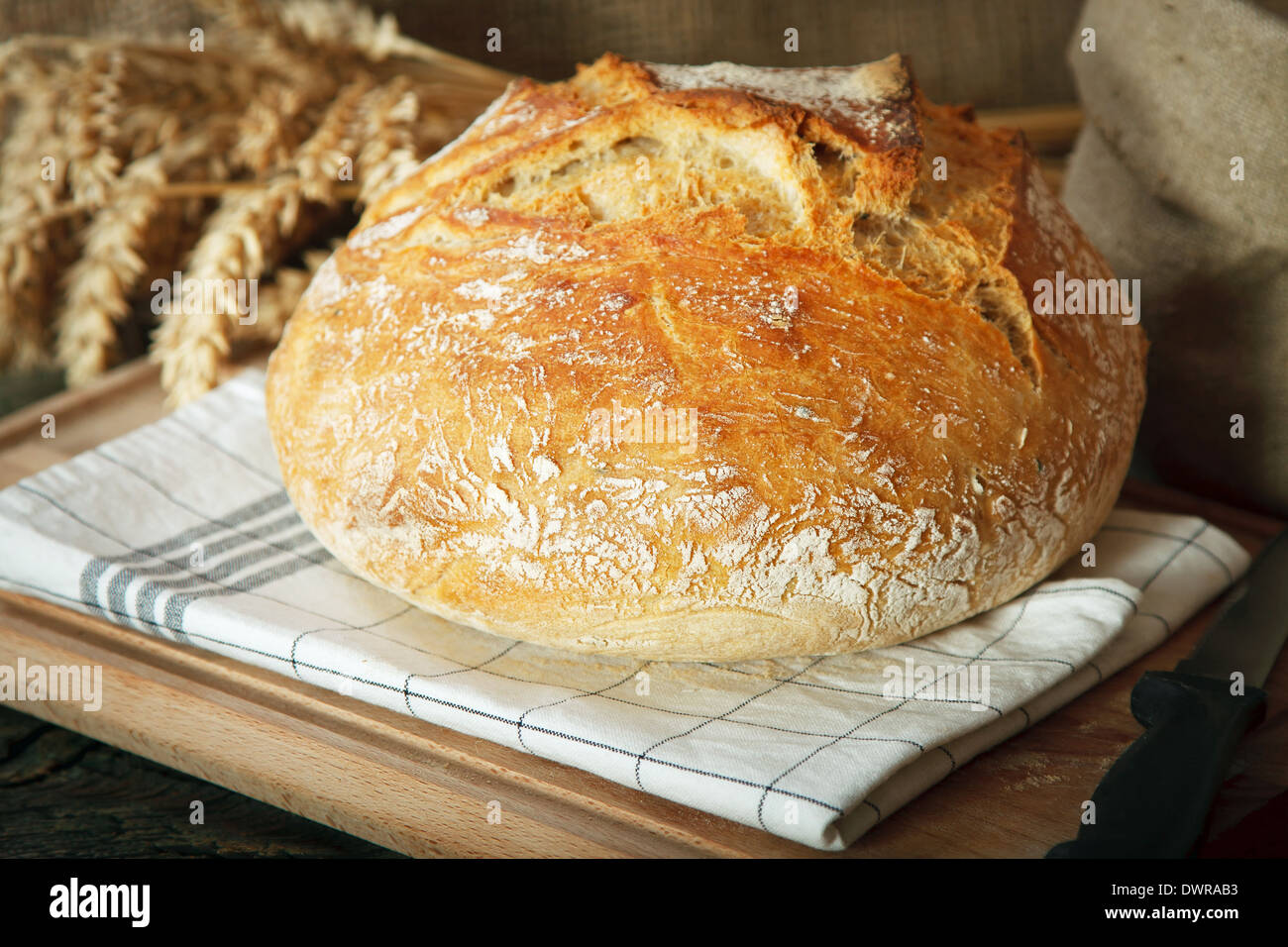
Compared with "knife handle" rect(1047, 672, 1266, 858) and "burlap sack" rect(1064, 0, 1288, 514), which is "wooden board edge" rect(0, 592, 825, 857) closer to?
"knife handle" rect(1047, 672, 1266, 858)

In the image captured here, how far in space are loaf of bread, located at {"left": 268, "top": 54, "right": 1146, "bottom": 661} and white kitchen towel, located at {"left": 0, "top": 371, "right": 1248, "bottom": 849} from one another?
46mm

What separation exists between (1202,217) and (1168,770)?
84 centimetres

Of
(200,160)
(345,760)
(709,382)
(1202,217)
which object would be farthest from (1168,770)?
(200,160)

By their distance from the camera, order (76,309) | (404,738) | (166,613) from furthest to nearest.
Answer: (76,309), (166,613), (404,738)

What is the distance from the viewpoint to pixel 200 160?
1938 millimetres

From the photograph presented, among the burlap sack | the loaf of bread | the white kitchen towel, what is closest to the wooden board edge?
the white kitchen towel

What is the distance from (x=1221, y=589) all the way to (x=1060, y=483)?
0.32 m

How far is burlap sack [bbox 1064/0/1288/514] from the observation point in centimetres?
134

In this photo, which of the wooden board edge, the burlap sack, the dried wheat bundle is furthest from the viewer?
the dried wheat bundle

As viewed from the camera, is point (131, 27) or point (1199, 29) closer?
point (1199, 29)

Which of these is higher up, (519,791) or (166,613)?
(166,613)
